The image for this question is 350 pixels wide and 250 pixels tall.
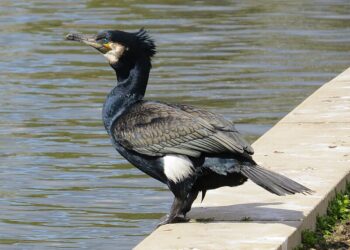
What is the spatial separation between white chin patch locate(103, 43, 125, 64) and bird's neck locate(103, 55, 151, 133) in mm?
74

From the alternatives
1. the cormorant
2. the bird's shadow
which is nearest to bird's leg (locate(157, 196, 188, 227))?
the cormorant

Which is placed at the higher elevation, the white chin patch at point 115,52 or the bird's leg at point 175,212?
the white chin patch at point 115,52

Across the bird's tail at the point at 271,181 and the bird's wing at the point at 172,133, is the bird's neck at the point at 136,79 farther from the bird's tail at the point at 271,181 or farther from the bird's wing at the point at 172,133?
the bird's tail at the point at 271,181

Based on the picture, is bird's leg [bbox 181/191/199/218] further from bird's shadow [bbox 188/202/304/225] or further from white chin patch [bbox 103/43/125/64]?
white chin patch [bbox 103/43/125/64]

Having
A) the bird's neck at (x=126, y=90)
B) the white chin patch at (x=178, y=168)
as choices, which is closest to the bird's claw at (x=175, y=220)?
the white chin patch at (x=178, y=168)

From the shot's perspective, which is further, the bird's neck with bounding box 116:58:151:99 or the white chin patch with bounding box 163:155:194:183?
the bird's neck with bounding box 116:58:151:99

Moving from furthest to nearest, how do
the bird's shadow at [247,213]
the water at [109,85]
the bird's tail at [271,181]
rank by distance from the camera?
the water at [109,85]
the bird's shadow at [247,213]
the bird's tail at [271,181]

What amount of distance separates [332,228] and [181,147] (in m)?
1.09

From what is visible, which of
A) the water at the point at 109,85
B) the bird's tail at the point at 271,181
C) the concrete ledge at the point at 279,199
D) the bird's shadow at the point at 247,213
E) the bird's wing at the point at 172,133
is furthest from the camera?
the water at the point at 109,85

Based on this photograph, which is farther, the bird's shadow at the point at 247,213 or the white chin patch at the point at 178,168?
the bird's shadow at the point at 247,213

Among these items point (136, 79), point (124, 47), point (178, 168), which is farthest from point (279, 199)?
point (124, 47)

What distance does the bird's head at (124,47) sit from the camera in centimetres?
765

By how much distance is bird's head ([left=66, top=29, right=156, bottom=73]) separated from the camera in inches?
301

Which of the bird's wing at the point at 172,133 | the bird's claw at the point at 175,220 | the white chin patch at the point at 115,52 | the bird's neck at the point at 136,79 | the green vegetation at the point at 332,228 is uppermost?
the white chin patch at the point at 115,52
